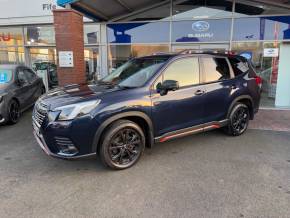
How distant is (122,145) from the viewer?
3.69 metres

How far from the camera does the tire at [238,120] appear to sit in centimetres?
509

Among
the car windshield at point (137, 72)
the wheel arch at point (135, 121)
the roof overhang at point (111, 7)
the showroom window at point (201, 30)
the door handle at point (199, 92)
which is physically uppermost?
the roof overhang at point (111, 7)

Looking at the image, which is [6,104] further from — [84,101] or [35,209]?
[35,209]

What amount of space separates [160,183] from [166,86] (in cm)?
150

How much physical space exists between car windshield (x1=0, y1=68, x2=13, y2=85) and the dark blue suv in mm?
2935

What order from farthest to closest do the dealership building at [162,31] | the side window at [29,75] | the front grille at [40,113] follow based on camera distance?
the dealership building at [162,31] < the side window at [29,75] < the front grille at [40,113]

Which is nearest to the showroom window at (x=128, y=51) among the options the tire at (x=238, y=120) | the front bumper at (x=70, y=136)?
the tire at (x=238, y=120)

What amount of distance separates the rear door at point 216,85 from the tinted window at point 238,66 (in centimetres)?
15

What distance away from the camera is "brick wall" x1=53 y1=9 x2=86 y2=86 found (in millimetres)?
6438

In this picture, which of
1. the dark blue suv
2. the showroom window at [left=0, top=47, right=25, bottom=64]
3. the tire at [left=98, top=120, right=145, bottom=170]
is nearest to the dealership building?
the showroom window at [left=0, top=47, right=25, bottom=64]

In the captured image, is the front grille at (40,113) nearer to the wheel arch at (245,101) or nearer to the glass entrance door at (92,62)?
the wheel arch at (245,101)

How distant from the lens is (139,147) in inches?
152

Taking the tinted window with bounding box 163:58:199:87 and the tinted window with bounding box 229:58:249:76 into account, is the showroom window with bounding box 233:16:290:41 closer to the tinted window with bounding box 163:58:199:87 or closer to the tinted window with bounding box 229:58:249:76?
the tinted window with bounding box 229:58:249:76

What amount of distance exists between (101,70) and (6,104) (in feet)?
14.7
